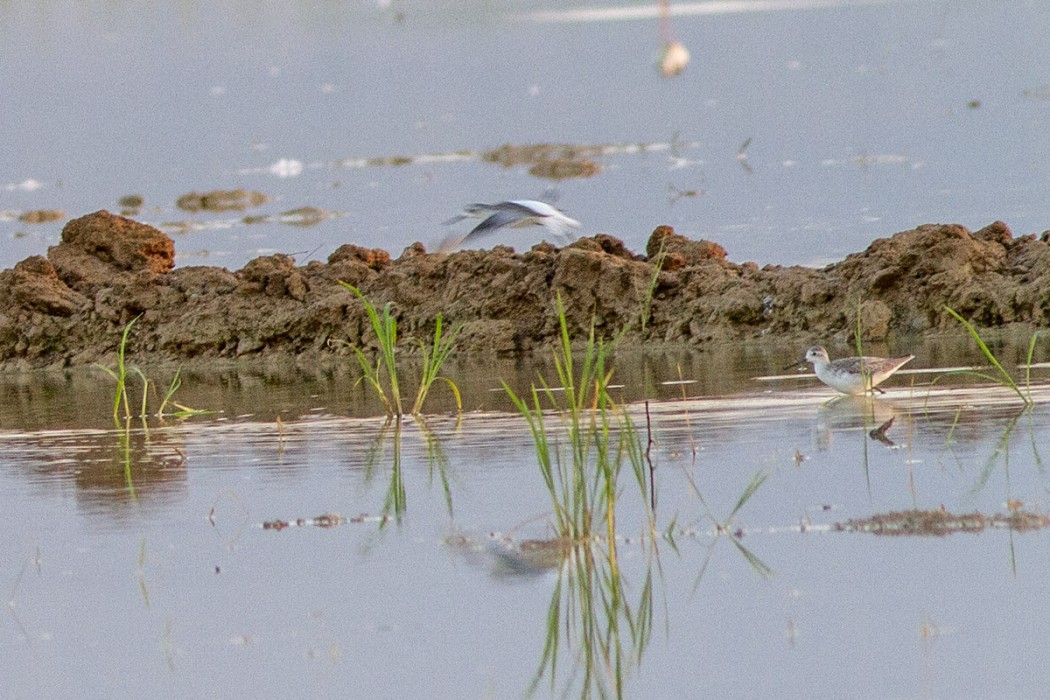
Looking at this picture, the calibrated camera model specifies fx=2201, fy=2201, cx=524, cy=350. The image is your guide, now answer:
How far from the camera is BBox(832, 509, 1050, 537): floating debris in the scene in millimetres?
7473

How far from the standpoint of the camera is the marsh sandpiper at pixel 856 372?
11.1 m

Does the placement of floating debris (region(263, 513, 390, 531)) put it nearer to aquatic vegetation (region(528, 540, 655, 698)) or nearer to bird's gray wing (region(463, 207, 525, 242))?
aquatic vegetation (region(528, 540, 655, 698))

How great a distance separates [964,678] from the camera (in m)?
5.71

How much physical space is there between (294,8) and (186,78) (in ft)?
98.7

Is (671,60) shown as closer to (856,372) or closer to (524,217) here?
(524,217)

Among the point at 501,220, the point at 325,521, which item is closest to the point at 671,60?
the point at 325,521

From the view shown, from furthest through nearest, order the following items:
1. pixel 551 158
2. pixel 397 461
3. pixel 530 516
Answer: pixel 551 158, pixel 397 461, pixel 530 516

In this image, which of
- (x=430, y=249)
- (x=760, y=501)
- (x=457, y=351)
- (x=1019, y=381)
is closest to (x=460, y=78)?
(x=430, y=249)

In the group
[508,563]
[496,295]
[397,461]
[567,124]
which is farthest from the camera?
[567,124]

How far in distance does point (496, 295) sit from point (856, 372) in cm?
471

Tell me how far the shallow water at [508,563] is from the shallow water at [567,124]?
8.36 meters

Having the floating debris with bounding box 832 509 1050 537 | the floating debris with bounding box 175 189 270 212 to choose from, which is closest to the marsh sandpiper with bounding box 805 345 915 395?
the floating debris with bounding box 832 509 1050 537

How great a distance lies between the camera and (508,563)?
753cm

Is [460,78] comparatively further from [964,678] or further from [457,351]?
[964,678]
